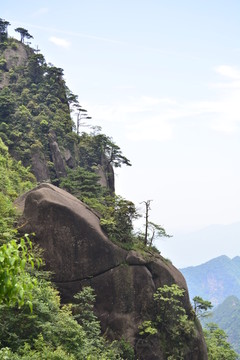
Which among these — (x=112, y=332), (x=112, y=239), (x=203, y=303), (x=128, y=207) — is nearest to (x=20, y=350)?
(x=112, y=332)

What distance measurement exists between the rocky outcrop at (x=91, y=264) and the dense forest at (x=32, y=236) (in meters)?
0.60

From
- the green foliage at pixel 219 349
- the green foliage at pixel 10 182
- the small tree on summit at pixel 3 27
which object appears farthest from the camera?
the small tree on summit at pixel 3 27

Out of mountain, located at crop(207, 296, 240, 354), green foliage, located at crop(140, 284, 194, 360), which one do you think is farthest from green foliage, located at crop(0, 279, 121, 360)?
mountain, located at crop(207, 296, 240, 354)

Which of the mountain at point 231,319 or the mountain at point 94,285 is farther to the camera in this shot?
the mountain at point 231,319

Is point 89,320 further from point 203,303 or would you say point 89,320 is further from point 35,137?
point 35,137

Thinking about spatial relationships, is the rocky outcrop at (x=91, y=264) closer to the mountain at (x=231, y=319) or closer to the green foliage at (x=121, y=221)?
the green foliage at (x=121, y=221)

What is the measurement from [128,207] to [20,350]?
42.3ft

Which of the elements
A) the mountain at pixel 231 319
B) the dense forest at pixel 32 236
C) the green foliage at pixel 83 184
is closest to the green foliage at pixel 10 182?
the dense forest at pixel 32 236

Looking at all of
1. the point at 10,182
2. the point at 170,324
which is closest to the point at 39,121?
the point at 10,182

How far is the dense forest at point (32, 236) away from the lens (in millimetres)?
11695

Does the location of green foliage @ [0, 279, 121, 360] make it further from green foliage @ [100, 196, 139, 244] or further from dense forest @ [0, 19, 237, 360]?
green foliage @ [100, 196, 139, 244]

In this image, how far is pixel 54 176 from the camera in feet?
131

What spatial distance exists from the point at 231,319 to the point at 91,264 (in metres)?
164

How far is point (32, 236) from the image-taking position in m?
19.5
